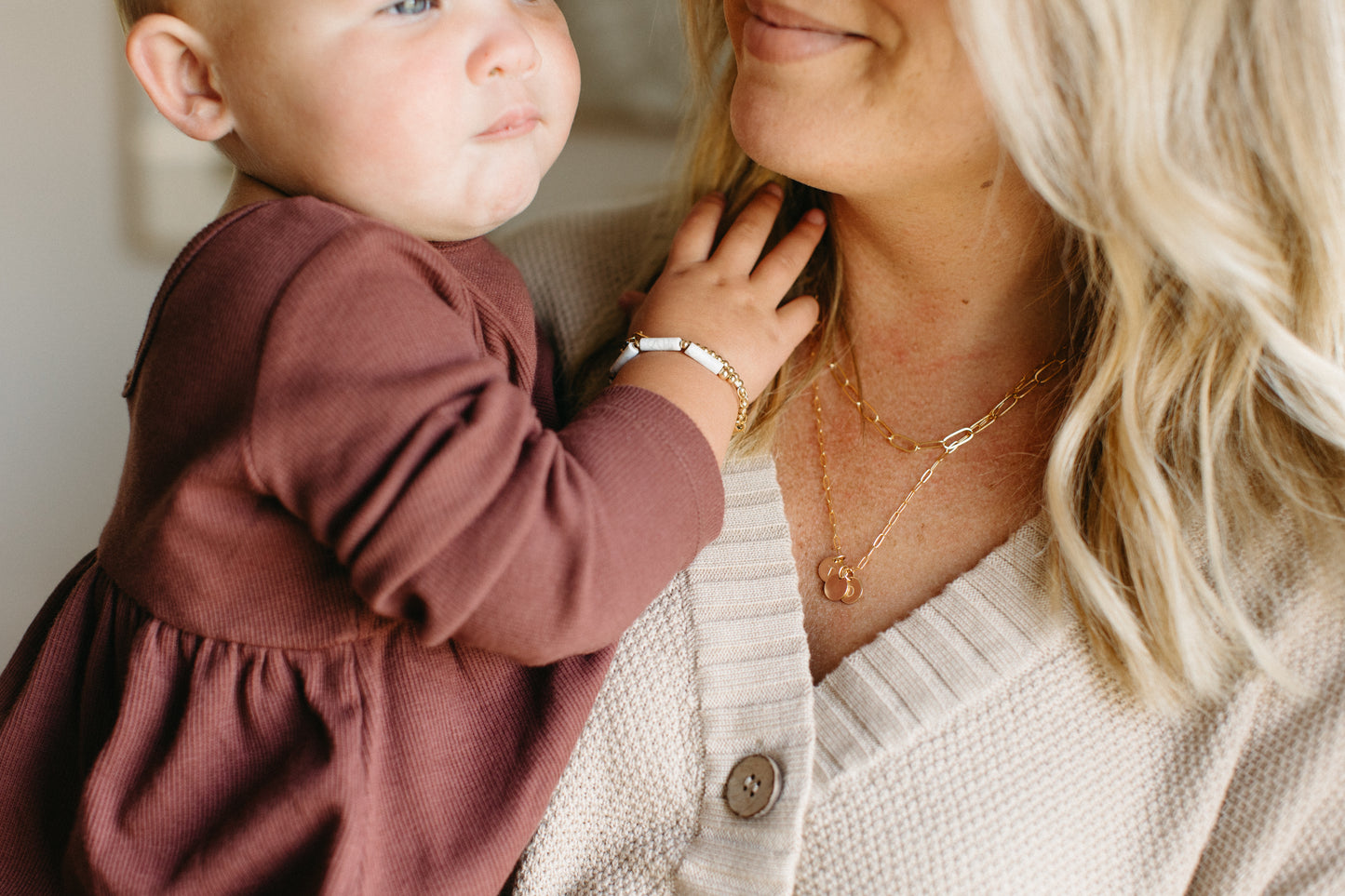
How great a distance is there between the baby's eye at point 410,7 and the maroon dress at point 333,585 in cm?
17

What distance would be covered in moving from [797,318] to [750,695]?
0.36 m

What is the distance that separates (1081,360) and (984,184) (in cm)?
20

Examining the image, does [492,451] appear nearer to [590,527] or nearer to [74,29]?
[590,527]

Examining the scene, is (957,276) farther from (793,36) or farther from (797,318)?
(793,36)

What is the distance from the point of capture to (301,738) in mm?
783

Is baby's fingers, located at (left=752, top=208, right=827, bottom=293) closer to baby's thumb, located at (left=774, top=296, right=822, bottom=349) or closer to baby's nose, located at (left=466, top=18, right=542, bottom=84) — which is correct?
baby's thumb, located at (left=774, top=296, right=822, bottom=349)

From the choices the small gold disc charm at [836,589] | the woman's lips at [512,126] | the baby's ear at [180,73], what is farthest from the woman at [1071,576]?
the baby's ear at [180,73]

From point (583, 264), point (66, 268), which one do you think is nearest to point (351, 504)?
point (583, 264)

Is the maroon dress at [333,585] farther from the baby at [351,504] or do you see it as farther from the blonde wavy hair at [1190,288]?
the blonde wavy hair at [1190,288]

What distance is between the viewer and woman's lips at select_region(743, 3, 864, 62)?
0.91 metres

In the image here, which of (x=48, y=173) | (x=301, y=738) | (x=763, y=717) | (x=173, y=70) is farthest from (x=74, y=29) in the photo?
(x=763, y=717)

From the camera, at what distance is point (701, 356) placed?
34.7 inches

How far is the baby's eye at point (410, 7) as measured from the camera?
2.63ft

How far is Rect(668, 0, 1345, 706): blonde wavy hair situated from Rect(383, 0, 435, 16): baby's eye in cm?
42
